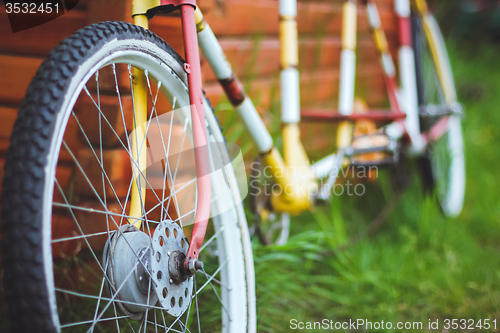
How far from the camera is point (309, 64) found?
1945mm

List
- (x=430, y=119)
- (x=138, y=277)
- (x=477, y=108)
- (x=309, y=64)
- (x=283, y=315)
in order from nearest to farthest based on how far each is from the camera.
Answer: (x=138, y=277)
(x=283, y=315)
(x=430, y=119)
(x=309, y=64)
(x=477, y=108)

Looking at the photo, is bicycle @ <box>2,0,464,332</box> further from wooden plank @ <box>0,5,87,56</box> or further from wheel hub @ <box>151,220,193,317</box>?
wooden plank @ <box>0,5,87,56</box>

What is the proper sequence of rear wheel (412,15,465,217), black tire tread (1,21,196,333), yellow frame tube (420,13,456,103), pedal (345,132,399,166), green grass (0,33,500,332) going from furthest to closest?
1. yellow frame tube (420,13,456,103)
2. rear wheel (412,15,465,217)
3. pedal (345,132,399,166)
4. green grass (0,33,500,332)
5. black tire tread (1,21,196,333)

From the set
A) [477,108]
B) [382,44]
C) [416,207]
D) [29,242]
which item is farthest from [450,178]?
[29,242]

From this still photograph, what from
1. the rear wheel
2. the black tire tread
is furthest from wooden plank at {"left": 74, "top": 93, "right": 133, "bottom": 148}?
the rear wheel

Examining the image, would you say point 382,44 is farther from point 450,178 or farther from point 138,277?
point 138,277

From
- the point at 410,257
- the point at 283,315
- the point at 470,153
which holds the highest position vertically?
the point at 470,153

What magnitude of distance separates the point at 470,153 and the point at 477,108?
743 mm

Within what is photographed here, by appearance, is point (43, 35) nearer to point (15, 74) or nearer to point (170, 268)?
point (15, 74)

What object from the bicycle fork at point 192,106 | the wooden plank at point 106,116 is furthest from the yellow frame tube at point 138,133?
the wooden plank at point 106,116

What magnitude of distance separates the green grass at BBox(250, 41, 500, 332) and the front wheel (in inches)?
12.1

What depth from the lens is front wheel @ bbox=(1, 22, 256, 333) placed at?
48cm

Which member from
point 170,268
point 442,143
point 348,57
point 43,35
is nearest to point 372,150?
point 348,57

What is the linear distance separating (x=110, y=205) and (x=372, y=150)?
975 mm
